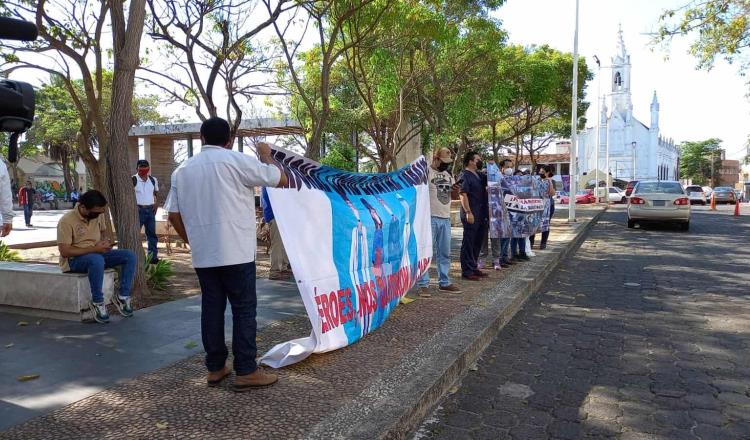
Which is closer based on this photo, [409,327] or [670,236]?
[409,327]

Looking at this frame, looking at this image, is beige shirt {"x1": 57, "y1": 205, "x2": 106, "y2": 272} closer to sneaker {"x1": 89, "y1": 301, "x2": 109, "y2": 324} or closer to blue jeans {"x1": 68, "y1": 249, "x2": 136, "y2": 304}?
blue jeans {"x1": 68, "y1": 249, "x2": 136, "y2": 304}

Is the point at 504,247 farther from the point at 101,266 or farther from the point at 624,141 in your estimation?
the point at 624,141

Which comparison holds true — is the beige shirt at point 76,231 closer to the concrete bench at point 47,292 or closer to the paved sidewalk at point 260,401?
the concrete bench at point 47,292

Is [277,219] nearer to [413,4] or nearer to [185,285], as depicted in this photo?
[185,285]

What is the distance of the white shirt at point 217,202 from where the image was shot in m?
3.37

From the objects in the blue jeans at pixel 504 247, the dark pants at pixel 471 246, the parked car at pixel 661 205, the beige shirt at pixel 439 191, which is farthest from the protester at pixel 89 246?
the parked car at pixel 661 205

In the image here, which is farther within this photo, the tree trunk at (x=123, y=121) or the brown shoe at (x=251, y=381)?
the tree trunk at (x=123, y=121)

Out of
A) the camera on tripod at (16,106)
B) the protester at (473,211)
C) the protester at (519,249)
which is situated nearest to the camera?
the camera on tripod at (16,106)

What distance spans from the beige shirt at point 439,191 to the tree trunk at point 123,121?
345cm

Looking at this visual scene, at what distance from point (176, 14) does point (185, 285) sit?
524 cm

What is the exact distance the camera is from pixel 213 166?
11.1 feet

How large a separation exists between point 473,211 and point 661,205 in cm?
1093

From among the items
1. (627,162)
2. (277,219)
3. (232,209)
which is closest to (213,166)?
(232,209)

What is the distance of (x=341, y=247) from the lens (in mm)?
4559
